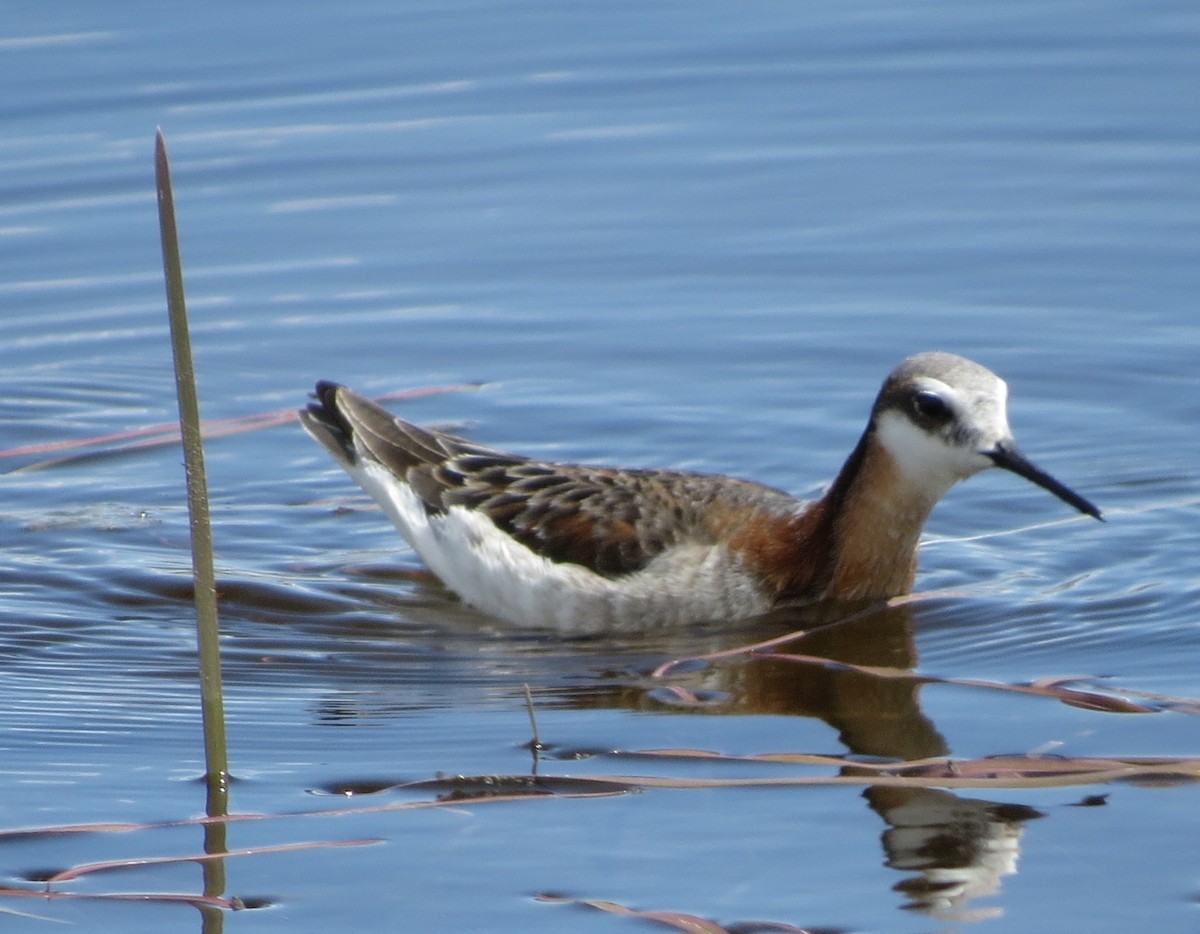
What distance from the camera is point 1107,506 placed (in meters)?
9.12

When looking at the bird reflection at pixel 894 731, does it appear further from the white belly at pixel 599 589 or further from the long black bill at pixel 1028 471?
the long black bill at pixel 1028 471

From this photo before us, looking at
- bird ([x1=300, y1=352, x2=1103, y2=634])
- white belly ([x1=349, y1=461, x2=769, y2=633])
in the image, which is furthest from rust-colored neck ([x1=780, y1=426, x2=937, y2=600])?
white belly ([x1=349, y1=461, x2=769, y2=633])

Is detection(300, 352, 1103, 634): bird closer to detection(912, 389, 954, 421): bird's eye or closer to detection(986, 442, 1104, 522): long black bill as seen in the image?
detection(912, 389, 954, 421): bird's eye

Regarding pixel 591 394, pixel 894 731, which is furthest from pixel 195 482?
pixel 591 394

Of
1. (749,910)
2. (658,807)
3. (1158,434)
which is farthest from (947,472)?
(749,910)

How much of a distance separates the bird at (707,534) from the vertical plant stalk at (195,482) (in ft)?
9.11

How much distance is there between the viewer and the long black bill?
25.0 feet

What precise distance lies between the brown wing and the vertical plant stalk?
113 inches

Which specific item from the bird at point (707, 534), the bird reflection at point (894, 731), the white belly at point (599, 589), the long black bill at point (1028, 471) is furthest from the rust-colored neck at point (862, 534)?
the long black bill at point (1028, 471)

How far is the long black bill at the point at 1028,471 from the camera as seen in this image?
25.0 feet

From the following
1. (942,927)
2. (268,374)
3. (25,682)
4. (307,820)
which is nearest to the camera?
(942,927)

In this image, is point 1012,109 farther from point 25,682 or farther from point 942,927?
point 942,927

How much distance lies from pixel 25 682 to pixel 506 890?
2.65 m

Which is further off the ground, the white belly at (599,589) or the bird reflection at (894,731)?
the white belly at (599,589)
